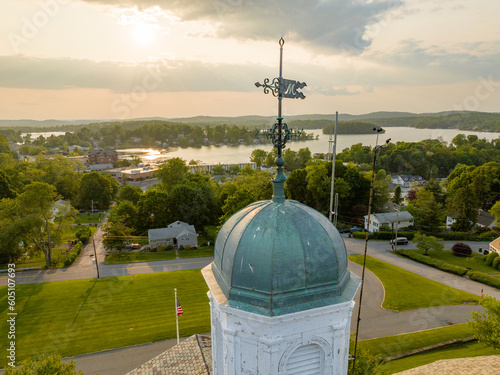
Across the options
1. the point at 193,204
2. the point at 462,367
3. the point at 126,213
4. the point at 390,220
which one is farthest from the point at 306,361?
the point at 390,220

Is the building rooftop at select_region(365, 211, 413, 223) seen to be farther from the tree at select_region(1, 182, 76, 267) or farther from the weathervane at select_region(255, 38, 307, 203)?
the weathervane at select_region(255, 38, 307, 203)

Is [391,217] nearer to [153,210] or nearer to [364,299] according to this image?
[364,299]

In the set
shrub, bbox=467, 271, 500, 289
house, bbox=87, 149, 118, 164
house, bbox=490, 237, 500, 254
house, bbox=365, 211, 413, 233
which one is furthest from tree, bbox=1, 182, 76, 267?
house, bbox=87, 149, 118, 164

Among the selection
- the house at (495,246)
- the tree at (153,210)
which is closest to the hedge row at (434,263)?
the house at (495,246)

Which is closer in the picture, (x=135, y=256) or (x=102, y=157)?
(x=135, y=256)

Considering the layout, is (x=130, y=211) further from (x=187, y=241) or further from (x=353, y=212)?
(x=353, y=212)

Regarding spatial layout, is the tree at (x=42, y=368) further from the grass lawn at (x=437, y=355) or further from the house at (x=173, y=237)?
the house at (x=173, y=237)

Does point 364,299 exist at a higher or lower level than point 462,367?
lower
